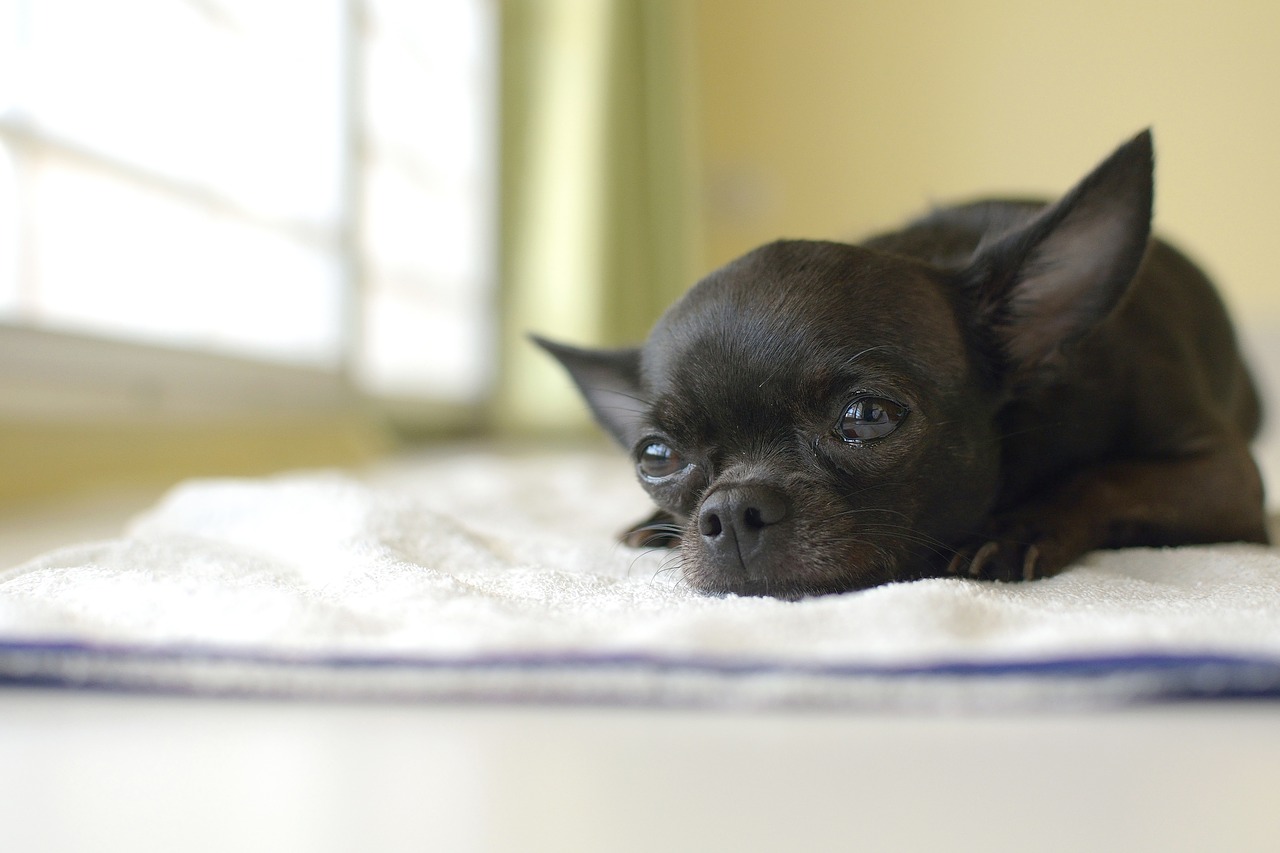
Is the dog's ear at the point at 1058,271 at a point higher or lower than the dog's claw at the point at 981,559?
higher

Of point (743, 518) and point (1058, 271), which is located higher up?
point (1058, 271)

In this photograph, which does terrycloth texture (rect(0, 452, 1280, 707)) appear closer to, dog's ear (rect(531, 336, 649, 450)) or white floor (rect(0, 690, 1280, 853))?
white floor (rect(0, 690, 1280, 853))

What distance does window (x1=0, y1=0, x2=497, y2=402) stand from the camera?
2.06 metres

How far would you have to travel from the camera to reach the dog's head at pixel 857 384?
101 cm

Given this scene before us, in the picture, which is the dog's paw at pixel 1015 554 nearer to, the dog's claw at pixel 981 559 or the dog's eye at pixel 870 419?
the dog's claw at pixel 981 559

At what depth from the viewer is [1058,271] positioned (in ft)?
3.95

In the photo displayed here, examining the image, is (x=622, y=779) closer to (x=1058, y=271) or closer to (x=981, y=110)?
(x=1058, y=271)

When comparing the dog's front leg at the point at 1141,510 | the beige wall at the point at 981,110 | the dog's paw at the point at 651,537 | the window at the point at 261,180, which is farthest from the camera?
the beige wall at the point at 981,110

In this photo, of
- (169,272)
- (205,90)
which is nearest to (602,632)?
(169,272)

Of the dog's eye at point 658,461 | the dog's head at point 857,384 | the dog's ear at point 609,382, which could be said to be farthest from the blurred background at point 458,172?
the dog's head at point 857,384

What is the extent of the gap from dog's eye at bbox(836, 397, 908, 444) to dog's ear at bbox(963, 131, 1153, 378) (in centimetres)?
23

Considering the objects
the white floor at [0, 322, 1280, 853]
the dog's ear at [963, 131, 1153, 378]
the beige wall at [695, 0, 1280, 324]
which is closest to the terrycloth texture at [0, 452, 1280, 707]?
the white floor at [0, 322, 1280, 853]

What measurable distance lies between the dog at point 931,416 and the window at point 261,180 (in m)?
1.36

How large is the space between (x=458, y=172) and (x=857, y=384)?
3.56 metres
